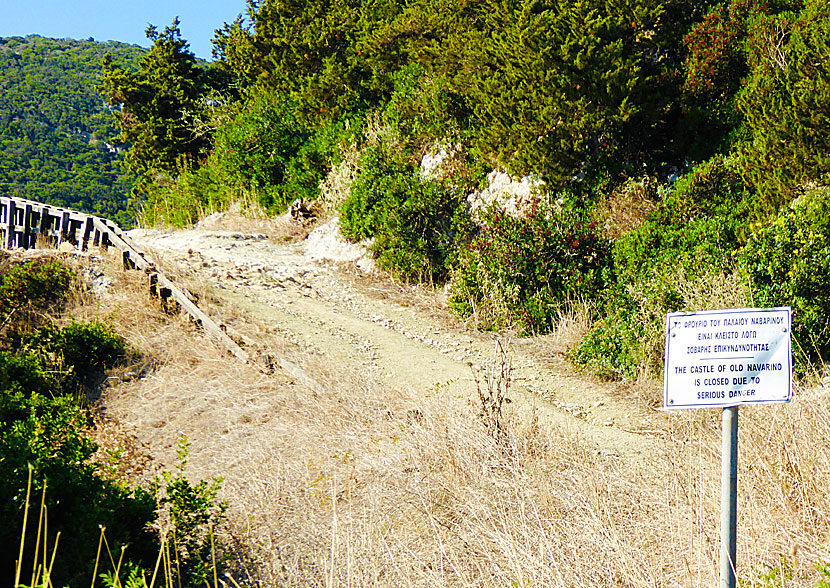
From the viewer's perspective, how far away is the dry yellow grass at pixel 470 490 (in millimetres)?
3639

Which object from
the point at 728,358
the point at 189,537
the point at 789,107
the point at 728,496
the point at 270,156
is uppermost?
the point at 270,156

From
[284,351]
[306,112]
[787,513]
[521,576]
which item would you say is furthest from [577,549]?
[306,112]

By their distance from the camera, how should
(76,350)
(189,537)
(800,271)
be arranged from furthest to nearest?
(76,350) → (800,271) → (189,537)

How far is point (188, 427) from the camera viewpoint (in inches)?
275

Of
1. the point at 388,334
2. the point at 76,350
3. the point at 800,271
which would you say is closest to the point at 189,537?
the point at 76,350

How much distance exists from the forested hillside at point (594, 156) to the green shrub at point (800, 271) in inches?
0.7

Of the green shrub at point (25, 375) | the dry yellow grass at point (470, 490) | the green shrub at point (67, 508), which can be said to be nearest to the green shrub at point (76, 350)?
the green shrub at point (25, 375)

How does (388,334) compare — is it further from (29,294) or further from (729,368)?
(729,368)

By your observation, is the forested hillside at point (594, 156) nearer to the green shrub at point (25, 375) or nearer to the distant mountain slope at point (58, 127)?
the green shrub at point (25, 375)

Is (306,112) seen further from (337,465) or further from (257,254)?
(337,465)

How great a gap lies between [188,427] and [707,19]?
8.53 meters

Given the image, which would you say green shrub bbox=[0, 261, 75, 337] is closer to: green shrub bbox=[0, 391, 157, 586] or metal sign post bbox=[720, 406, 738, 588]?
green shrub bbox=[0, 391, 157, 586]

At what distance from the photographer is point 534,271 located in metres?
9.42

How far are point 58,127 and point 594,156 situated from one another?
53795 mm
